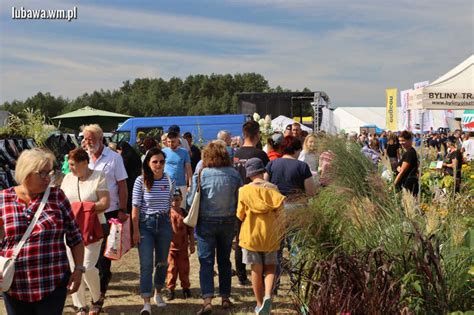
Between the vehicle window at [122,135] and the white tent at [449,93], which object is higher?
the white tent at [449,93]

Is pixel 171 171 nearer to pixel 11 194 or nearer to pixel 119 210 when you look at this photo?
pixel 119 210

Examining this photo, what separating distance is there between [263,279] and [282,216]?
1815 millimetres

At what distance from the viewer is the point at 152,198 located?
628 centimetres

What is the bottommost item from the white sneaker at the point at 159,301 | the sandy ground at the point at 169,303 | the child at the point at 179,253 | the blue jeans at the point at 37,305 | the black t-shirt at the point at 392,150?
the sandy ground at the point at 169,303

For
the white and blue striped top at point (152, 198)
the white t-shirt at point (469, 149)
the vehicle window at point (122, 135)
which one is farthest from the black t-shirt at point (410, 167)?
the vehicle window at point (122, 135)

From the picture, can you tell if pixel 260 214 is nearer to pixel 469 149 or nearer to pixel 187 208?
pixel 187 208

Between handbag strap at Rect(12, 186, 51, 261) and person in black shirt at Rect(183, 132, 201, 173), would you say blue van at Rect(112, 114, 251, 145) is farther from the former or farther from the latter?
handbag strap at Rect(12, 186, 51, 261)

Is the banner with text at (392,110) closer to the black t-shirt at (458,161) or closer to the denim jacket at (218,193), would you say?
the black t-shirt at (458,161)

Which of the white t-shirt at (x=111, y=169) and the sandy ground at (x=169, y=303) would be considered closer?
the white t-shirt at (x=111, y=169)

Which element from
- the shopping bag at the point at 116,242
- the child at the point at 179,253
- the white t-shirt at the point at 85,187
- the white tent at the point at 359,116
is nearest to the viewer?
the white t-shirt at the point at 85,187

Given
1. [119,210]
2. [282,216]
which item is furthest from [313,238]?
[119,210]

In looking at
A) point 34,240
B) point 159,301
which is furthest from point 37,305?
point 159,301

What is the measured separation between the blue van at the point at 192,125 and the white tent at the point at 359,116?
774 inches

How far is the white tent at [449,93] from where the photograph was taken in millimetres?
10719
